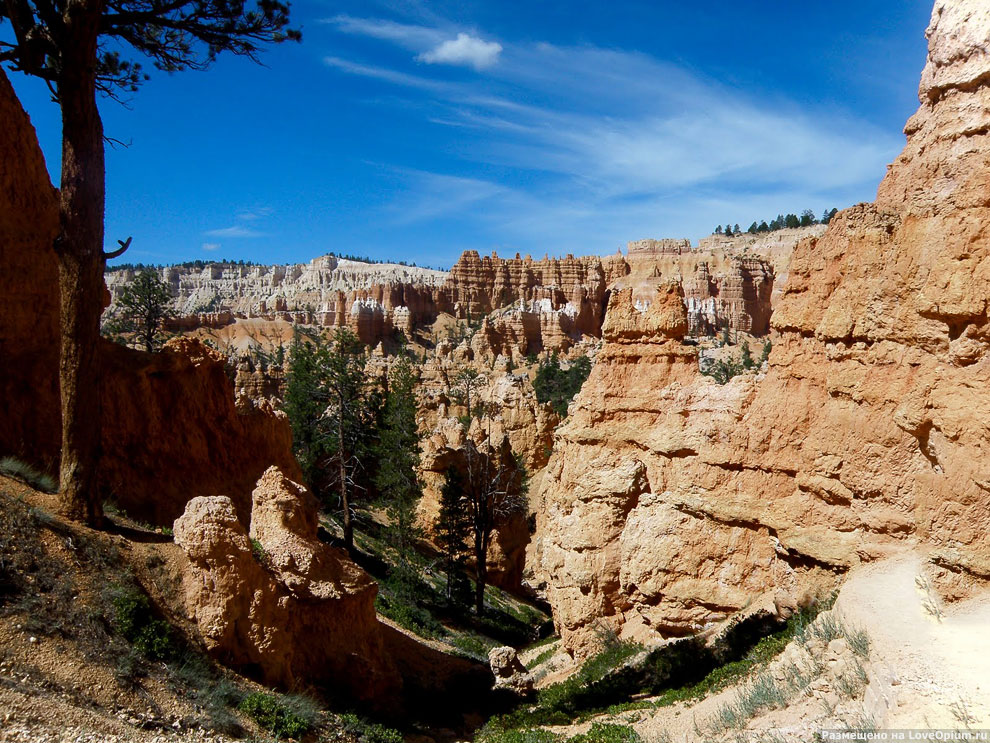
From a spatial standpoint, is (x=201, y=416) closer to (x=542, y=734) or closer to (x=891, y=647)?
(x=542, y=734)

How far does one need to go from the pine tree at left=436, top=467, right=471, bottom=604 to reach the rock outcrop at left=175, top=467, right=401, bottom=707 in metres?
9.74

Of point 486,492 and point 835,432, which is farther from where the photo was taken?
point 486,492

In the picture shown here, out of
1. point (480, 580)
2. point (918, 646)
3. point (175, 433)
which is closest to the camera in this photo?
point (918, 646)

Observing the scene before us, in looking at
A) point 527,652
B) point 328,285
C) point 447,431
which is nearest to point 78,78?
point 527,652

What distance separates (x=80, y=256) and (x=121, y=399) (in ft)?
14.9

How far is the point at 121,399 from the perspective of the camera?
38.8 ft

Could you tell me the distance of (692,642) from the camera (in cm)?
1085

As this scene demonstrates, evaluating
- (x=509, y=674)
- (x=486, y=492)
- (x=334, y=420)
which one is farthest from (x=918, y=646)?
(x=334, y=420)

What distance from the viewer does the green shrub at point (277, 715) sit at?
730cm

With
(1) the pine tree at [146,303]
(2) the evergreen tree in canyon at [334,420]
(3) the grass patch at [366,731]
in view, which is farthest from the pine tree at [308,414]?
(3) the grass patch at [366,731]

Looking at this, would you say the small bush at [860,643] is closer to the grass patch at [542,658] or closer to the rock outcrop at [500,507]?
the grass patch at [542,658]

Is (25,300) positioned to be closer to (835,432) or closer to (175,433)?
(175,433)

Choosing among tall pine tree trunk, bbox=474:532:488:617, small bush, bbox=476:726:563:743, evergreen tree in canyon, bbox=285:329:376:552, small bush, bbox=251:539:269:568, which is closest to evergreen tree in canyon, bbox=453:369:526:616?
tall pine tree trunk, bbox=474:532:488:617

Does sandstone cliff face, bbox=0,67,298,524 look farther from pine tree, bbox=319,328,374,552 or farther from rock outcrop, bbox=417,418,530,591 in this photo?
rock outcrop, bbox=417,418,530,591
